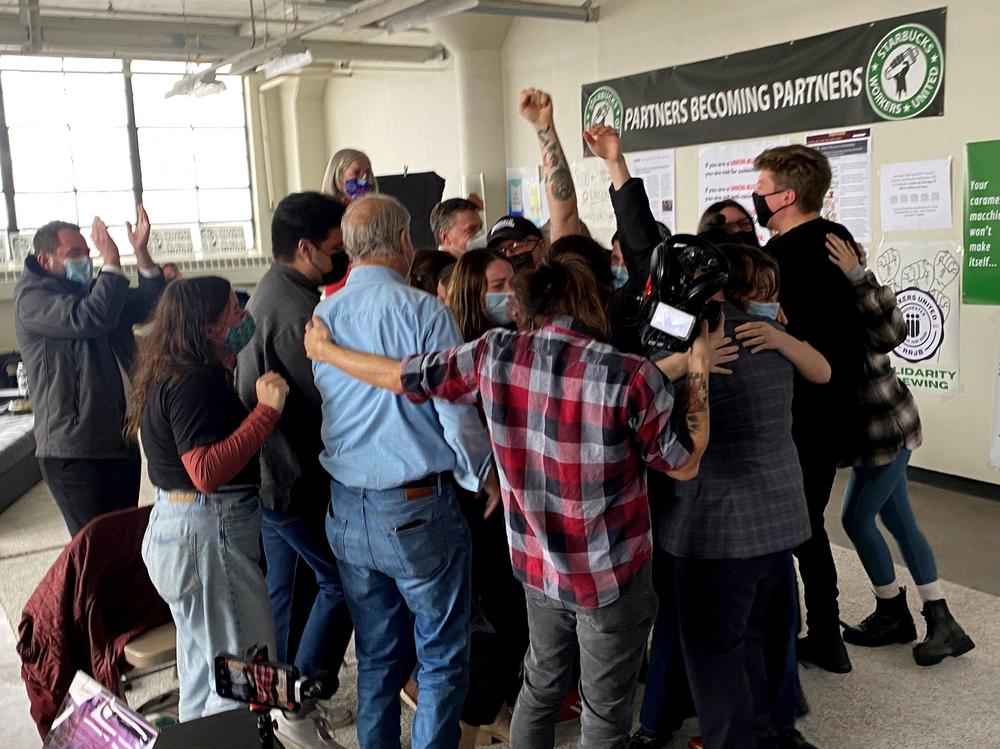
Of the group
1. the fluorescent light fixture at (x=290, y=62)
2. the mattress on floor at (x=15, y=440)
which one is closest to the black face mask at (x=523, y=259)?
the mattress on floor at (x=15, y=440)

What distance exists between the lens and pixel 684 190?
6590mm

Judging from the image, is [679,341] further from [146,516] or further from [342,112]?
[342,112]

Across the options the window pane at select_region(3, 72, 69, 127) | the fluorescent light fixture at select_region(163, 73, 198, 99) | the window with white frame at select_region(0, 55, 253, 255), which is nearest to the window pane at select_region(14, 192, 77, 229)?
the window with white frame at select_region(0, 55, 253, 255)

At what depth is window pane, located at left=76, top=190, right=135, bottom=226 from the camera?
1066cm

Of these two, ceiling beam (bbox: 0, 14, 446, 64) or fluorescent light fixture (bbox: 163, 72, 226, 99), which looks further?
ceiling beam (bbox: 0, 14, 446, 64)

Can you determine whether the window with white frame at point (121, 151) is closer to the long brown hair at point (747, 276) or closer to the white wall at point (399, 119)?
the white wall at point (399, 119)

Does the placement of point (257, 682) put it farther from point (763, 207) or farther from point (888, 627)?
point (888, 627)

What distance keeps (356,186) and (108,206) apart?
8.47 m

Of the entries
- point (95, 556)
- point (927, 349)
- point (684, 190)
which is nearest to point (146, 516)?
point (95, 556)

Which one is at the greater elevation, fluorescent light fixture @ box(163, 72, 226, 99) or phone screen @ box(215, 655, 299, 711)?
fluorescent light fixture @ box(163, 72, 226, 99)

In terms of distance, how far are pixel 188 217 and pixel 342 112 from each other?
233 cm

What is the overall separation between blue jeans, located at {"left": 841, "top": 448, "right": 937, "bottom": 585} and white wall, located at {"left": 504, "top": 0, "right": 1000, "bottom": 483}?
7.28 feet

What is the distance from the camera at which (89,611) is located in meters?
2.38

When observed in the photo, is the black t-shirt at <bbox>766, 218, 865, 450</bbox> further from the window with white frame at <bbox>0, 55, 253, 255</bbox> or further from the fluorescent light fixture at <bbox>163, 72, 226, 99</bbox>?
the window with white frame at <bbox>0, 55, 253, 255</bbox>
